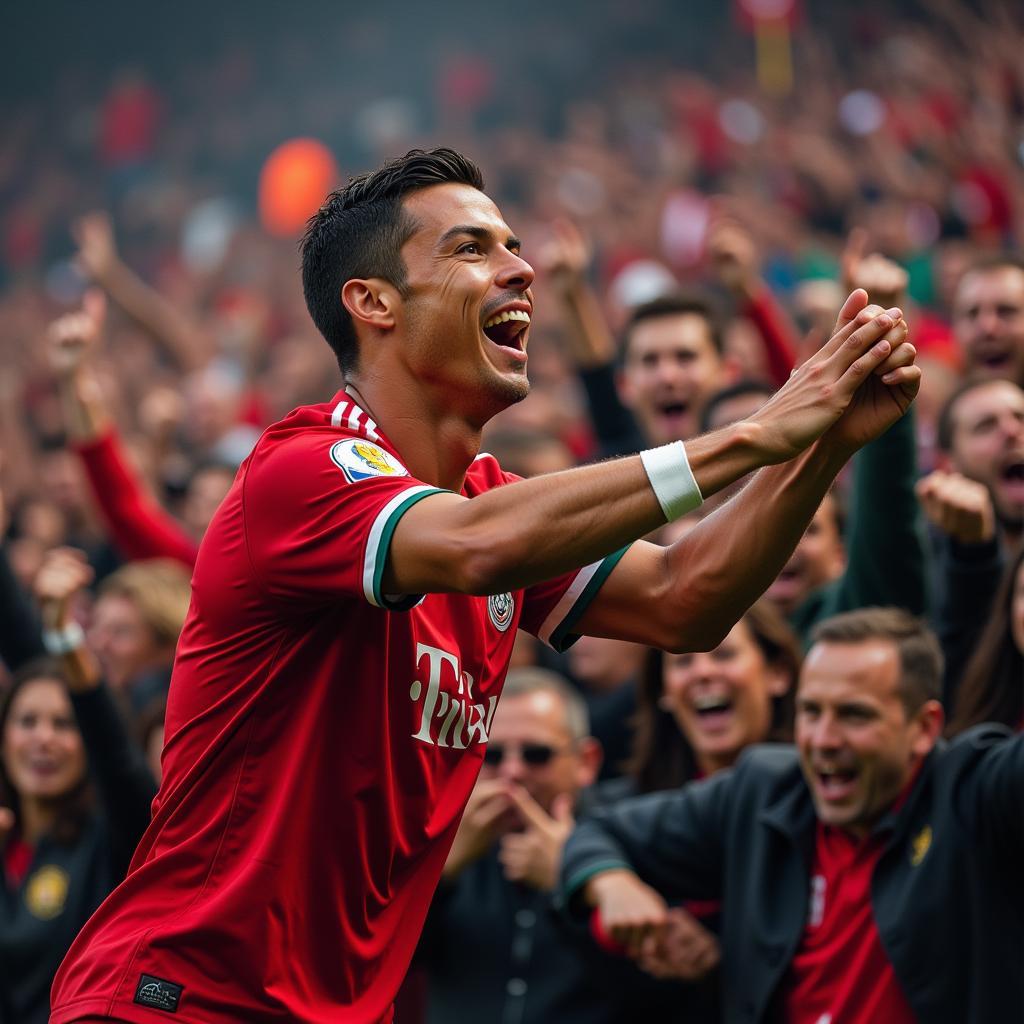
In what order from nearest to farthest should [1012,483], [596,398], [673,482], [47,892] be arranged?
[673,482] → [1012,483] → [47,892] → [596,398]

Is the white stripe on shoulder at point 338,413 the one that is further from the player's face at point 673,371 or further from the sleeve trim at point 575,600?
the player's face at point 673,371

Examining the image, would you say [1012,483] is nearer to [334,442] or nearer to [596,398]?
[596,398]

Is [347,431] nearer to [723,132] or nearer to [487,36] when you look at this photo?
[723,132]

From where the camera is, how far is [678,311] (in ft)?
19.8

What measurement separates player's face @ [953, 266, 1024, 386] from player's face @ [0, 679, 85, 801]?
9.69 feet

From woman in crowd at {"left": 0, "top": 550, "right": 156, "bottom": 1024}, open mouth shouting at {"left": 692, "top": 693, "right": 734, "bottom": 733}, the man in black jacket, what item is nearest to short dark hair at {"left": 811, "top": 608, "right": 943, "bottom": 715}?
the man in black jacket

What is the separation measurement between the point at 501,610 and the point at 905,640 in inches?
51.1

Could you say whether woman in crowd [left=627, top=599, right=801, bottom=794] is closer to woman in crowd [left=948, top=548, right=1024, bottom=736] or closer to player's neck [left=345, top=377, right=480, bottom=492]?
woman in crowd [left=948, top=548, right=1024, bottom=736]

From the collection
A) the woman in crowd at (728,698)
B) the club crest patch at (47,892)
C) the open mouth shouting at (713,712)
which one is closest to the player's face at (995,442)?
the woman in crowd at (728,698)

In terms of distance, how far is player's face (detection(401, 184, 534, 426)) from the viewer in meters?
2.99

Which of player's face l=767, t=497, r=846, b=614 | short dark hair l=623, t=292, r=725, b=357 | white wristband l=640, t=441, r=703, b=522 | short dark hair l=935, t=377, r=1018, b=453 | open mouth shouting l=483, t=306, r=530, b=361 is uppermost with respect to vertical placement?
short dark hair l=623, t=292, r=725, b=357

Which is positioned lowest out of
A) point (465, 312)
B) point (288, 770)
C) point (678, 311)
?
point (288, 770)

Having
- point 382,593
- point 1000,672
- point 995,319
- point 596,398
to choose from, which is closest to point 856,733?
point 1000,672

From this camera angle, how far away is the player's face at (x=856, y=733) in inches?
152
